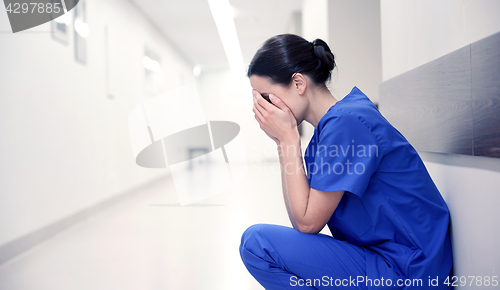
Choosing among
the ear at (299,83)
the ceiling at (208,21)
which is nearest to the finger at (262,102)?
the ear at (299,83)

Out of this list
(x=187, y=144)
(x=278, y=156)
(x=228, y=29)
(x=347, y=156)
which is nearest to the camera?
(x=347, y=156)

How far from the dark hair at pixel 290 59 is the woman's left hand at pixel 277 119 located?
0.08 meters

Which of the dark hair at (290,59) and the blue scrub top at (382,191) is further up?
the dark hair at (290,59)

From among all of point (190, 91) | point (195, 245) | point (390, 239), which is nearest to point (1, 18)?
point (195, 245)

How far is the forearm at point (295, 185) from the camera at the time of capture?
36.7 inches

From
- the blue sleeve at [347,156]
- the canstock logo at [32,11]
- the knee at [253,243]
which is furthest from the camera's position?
the canstock logo at [32,11]

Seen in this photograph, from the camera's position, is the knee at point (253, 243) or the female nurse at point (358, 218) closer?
the female nurse at point (358, 218)

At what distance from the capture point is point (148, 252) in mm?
2062

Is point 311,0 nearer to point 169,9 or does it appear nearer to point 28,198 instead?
Answer: point 169,9

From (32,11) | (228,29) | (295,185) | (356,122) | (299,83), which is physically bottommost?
(295,185)

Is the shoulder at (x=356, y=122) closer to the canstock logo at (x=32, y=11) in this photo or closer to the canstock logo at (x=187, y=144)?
the canstock logo at (x=32, y=11)

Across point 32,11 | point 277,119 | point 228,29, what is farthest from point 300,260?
point 228,29

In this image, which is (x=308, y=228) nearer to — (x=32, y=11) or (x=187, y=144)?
(x=32, y=11)

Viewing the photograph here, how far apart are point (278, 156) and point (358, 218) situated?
4.52 feet
